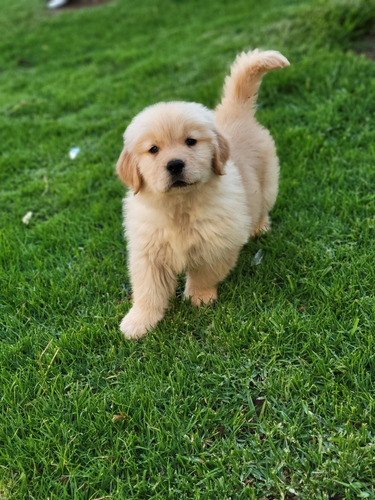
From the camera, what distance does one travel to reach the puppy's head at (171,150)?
2033 millimetres

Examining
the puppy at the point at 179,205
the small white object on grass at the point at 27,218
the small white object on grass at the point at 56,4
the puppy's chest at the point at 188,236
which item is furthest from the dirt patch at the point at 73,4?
the puppy's chest at the point at 188,236

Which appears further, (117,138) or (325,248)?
(117,138)

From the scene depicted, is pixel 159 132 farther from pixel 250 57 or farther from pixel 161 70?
pixel 161 70

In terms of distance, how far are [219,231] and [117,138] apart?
244 cm

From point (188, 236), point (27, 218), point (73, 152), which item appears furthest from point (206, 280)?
point (73, 152)

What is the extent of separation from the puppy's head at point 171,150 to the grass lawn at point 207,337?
658mm

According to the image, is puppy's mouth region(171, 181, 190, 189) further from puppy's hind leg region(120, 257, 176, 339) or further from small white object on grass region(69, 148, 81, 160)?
small white object on grass region(69, 148, 81, 160)

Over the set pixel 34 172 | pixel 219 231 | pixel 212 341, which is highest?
pixel 219 231

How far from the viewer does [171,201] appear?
217 centimetres

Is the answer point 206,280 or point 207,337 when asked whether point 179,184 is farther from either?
point 207,337

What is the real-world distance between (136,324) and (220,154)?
91 centimetres

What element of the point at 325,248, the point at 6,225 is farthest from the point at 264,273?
the point at 6,225

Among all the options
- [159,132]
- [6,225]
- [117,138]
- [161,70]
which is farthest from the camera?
[161,70]

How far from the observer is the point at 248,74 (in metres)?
2.66
